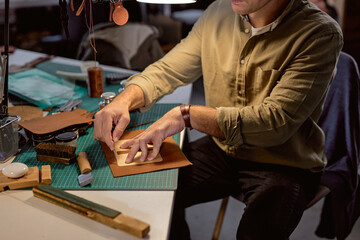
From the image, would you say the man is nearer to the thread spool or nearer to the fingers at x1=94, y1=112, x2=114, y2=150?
the fingers at x1=94, y1=112, x2=114, y2=150

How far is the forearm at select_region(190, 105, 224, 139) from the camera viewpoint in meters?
1.11

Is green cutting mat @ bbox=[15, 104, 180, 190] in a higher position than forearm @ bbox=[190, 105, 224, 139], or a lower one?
lower

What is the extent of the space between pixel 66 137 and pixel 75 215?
32 cm

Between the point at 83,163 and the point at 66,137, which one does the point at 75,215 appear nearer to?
the point at 83,163

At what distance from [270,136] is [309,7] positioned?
1.51ft

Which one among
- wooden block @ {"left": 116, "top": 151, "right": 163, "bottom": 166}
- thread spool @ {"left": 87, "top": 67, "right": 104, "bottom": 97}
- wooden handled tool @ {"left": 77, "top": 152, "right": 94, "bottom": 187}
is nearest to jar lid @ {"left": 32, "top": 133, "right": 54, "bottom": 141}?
wooden handled tool @ {"left": 77, "top": 152, "right": 94, "bottom": 187}

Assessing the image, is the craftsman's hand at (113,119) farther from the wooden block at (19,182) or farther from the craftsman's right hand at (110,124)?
the wooden block at (19,182)

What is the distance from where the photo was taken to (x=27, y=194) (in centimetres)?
91

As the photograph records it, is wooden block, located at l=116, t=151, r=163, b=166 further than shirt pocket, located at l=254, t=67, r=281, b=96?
No

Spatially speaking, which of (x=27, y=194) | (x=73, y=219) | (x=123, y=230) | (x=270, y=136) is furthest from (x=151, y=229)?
(x=270, y=136)

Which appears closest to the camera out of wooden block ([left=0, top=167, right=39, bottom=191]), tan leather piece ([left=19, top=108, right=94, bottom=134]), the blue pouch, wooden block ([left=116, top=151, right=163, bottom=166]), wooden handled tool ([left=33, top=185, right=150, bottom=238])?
wooden handled tool ([left=33, top=185, right=150, bottom=238])

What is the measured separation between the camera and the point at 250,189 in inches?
49.8

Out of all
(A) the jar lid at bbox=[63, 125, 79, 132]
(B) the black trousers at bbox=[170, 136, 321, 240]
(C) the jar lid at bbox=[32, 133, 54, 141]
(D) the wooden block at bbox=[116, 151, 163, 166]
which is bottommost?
(B) the black trousers at bbox=[170, 136, 321, 240]

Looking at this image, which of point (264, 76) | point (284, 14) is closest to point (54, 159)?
point (264, 76)
